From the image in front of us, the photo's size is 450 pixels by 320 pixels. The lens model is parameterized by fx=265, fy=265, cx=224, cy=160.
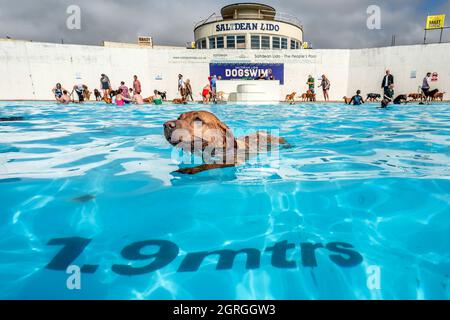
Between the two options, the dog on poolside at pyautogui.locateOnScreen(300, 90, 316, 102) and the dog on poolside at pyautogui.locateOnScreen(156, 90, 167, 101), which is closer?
the dog on poolside at pyautogui.locateOnScreen(300, 90, 316, 102)

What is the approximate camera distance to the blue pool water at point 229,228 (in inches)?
60.4

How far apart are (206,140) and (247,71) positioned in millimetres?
23539

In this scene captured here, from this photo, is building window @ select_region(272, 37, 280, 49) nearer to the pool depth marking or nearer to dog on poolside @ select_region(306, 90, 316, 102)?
dog on poolside @ select_region(306, 90, 316, 102)

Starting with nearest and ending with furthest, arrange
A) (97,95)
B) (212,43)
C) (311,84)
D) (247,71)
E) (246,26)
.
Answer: (97,95), (311,84), (247,71), (246,26), (212,43)

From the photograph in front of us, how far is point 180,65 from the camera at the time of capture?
976 inches

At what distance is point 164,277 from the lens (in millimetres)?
1599

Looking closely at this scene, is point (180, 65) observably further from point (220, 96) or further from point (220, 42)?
point (220, 42)

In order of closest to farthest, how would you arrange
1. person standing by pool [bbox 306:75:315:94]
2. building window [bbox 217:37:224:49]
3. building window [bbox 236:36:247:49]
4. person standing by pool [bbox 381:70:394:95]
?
1. person standing by pool [bbox 381:70:394:95]
2. person standing by pool [bbox 306:75:315:94]
3. building window [bbox 236:36:247:49]
4. building window [bbox 217:37:224:49]

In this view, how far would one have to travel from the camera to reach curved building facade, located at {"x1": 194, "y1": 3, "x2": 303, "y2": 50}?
108ft

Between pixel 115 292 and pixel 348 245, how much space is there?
5.02 ft

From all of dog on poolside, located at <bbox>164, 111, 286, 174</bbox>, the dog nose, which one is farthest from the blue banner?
the dog nose

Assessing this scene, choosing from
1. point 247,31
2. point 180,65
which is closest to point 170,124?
point 180,65

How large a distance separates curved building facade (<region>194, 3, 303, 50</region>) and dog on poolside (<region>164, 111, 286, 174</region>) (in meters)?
32.4
